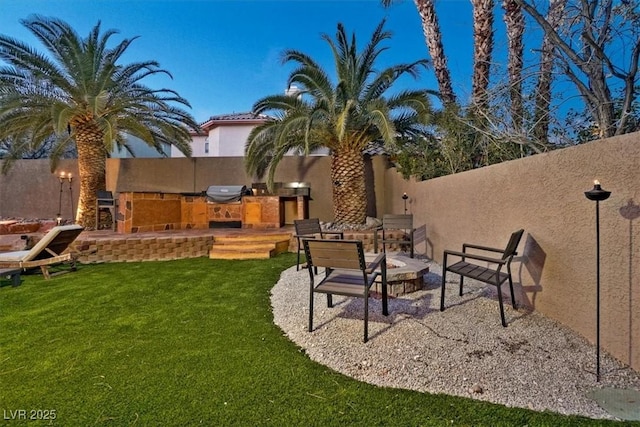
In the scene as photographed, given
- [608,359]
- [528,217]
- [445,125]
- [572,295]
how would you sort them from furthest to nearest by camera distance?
[445,125] < [528,217] < [572,295] < [608,359]

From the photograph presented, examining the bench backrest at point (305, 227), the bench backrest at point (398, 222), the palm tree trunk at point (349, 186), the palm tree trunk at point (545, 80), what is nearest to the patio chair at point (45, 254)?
the bench backrest at point (305, 227)

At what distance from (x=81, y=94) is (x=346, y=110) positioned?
867 cm

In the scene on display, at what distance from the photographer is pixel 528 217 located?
4379 mm

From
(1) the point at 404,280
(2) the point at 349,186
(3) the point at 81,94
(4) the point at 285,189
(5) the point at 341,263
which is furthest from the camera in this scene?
(4) the point at 285,189

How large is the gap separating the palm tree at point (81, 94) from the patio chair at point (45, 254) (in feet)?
12.4

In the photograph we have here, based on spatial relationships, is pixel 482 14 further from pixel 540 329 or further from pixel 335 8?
pixel 540 329

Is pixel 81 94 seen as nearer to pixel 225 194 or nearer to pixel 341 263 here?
pixel 225 194

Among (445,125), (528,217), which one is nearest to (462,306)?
(528,217)

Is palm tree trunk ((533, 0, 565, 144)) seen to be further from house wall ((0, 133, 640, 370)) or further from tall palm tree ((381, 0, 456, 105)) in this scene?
tall palm tree ((381, 0, 456, 105))

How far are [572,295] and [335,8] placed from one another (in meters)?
10.3

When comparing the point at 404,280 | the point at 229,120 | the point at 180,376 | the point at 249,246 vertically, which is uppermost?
the point at 229,120

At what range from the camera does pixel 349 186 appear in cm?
1026

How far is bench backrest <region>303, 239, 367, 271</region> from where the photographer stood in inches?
137

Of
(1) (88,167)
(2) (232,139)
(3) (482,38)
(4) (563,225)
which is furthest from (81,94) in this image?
(4) (563,225)
